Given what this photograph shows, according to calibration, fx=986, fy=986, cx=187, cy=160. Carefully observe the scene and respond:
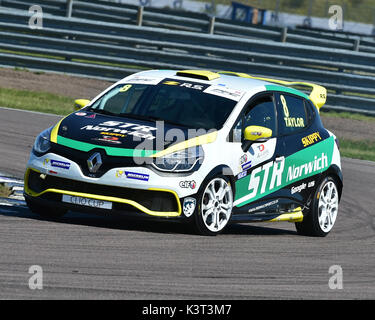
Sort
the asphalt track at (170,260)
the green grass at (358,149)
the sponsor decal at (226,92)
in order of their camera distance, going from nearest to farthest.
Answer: the asphalt track at (170,260)
the sponsor decal at (226,92)
the green grass at (358,149)

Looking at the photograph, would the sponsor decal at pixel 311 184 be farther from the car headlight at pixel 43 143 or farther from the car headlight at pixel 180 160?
the car headlight at pixel 43 143

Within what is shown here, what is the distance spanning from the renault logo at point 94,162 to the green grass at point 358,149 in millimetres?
9533

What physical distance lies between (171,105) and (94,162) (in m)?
1.38

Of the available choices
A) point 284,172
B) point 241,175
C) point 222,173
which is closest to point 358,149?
point 284,172

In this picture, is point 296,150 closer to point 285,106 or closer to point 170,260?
point 285,106

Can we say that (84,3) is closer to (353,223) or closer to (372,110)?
(372,110)

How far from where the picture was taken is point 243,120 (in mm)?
9883

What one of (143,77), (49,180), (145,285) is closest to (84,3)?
(143,77)

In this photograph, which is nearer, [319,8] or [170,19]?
[170,19]

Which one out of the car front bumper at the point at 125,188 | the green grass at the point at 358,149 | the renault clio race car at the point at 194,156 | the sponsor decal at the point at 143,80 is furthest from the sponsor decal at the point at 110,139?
the green grass at the point at 358,149

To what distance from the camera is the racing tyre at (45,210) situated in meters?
9.38

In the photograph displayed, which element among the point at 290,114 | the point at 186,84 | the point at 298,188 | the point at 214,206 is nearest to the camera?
the point at 214,206

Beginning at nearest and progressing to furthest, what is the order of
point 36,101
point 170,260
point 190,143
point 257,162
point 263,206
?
point 170,260 < point 190,143 < point 257,162 < point 263,206 < point 36,101

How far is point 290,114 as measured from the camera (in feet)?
35.0
